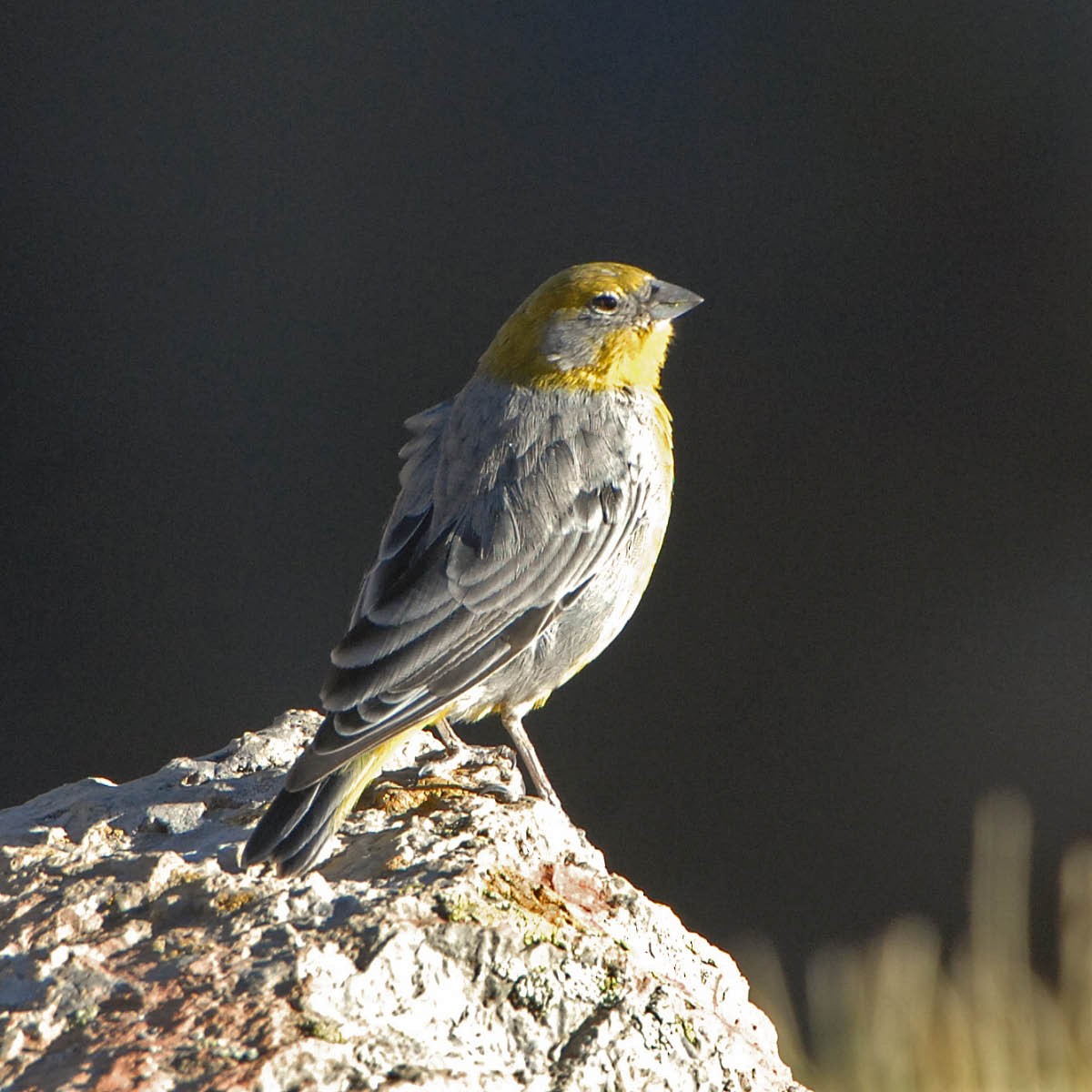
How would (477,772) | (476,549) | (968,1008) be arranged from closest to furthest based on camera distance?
(477,772) → (476,549) → (968,1008)

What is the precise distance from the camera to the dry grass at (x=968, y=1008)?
4414mm

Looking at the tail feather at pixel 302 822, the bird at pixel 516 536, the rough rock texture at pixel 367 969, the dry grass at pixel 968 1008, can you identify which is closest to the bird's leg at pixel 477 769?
the bird at pixel 516 536

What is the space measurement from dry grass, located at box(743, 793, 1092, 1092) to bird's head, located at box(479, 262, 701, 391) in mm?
1969

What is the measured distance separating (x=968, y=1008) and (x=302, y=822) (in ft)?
8.41

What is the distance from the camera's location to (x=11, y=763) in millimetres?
7578

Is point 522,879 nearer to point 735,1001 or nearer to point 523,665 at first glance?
point 735,1001

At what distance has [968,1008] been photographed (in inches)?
184

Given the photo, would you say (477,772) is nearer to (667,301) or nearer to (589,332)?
(589,332)

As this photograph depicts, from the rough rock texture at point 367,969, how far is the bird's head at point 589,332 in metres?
1.78

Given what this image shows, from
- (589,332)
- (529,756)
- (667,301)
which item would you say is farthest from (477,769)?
(667,301)

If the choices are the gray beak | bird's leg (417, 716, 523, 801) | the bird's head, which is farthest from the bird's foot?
the gray beak

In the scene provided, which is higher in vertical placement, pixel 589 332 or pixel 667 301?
pixel 667 301

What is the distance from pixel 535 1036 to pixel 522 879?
0.39 meters

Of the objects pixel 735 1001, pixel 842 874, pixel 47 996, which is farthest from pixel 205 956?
pixel 842 874
